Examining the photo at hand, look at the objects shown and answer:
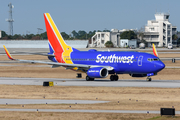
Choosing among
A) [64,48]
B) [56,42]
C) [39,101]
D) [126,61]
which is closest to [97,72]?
[126,61]

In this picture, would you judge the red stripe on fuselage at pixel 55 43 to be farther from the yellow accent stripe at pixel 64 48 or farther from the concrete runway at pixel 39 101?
the concrete runway at pixel 39 101

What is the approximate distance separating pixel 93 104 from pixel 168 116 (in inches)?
303

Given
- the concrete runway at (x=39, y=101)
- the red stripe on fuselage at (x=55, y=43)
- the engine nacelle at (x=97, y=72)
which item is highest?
the red stripe on fuselage at (x=55, y=43)

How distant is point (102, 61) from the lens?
52531 millimetres

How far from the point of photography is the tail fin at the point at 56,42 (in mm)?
58006

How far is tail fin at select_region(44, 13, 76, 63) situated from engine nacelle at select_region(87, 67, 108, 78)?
8.23m

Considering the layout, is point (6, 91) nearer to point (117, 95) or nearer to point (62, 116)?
point (117, 95)

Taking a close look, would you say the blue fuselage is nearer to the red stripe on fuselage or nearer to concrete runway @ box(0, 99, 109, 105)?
the red stripe on fuselage

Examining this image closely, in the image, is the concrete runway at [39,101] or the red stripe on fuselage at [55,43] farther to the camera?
the red stripe on fuselage at [55,43]

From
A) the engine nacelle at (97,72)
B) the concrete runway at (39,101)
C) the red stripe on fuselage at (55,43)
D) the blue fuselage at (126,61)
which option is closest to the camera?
the concrete runway at (39,101)

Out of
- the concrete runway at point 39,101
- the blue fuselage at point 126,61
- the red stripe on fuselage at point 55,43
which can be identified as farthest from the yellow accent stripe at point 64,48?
the concrete runway at point 39,101

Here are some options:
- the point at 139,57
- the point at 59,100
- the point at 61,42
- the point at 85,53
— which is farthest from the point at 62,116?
the point at 61,42

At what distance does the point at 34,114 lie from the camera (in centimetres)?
2472

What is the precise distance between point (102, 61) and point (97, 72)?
3.34 metres
